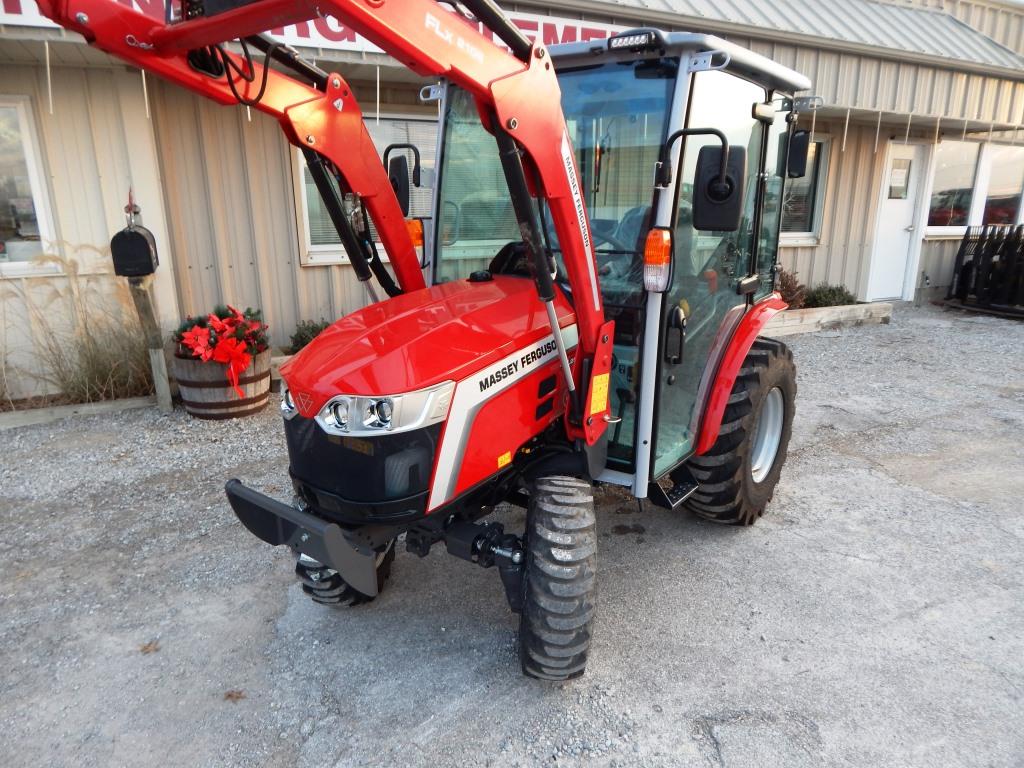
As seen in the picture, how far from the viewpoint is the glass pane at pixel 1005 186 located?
10555 mm

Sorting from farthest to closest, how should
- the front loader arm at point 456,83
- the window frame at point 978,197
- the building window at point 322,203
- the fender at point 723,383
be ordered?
1. the window frame at point 978,197
2. the building window at point 322,203
3. the fender at point 723,383
4. the front loader arm at point 456,83

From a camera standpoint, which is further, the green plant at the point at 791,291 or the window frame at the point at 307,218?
the green plant at the point at 791,291

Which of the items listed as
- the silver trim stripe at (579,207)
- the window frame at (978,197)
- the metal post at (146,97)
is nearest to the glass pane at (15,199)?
the metal post at (146,97)

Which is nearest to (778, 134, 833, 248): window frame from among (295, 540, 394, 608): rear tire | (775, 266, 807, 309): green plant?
(775, 266, 807, 309): green plant

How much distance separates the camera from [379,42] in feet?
5.28

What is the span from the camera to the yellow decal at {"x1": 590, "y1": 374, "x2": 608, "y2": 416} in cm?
243

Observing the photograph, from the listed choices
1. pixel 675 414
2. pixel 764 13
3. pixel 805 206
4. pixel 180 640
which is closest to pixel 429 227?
pixel 675 414

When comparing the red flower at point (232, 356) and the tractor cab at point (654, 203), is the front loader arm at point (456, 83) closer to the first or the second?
the tractor cab at point (654, 203)

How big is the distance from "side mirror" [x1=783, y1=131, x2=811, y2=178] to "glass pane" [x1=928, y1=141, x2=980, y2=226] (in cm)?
843

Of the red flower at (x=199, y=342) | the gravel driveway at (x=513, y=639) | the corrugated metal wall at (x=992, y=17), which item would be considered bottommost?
the gravel driveway at (x=513, y=639)

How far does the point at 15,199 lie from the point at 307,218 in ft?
7.42

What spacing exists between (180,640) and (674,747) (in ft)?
6.44

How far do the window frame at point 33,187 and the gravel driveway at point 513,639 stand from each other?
1858 mm

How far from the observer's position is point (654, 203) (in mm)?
2422
